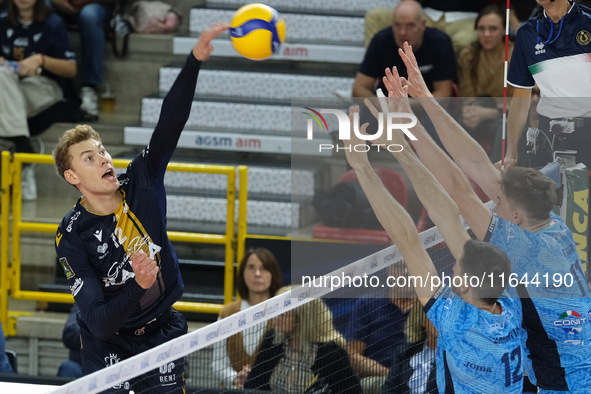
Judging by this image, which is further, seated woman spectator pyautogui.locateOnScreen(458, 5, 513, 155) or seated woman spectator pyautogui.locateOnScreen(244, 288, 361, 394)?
seated woman spectator pyautogui.locateOnScreen(458, 5, 513, 155)

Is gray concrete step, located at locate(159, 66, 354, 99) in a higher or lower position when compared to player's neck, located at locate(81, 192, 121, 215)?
higher

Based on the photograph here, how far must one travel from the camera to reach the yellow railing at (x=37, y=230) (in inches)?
248

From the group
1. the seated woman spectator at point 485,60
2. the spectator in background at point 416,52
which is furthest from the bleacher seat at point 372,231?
the seated woman spectator at point 485,60

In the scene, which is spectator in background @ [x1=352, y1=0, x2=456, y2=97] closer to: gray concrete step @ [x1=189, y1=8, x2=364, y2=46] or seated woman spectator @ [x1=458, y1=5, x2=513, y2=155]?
seated woman spectator @ [x1=458, y1=5, x2=513, y2=155]

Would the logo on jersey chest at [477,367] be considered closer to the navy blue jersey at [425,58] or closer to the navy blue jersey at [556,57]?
the navy blue jersey at [556,57]

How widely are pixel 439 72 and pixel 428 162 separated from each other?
3.11 metres

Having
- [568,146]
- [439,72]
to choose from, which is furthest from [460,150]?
[439,72]

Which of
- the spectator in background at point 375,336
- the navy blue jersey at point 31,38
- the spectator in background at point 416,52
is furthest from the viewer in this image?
the navy blue jersey at point 31,38

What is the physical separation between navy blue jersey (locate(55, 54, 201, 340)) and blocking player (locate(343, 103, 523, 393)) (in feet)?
2.60

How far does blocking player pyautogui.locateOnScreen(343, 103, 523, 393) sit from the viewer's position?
12.0ft

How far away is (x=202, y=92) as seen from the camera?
8273 millimetres

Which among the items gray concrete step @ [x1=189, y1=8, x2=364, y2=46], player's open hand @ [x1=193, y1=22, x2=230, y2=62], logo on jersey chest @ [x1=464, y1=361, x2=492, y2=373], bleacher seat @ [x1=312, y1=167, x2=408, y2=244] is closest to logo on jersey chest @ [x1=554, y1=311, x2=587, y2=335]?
logo on jersey chest @ [x1=464, y1=361, x2=492, y2=373]

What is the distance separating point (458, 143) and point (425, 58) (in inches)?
121

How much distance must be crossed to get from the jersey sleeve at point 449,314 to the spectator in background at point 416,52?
3.26 meters
